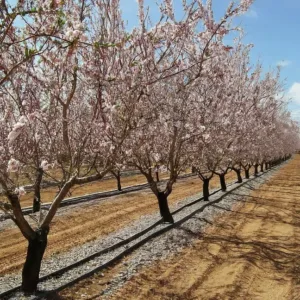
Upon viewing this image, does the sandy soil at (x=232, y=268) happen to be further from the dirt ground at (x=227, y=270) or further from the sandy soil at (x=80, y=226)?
the sandy soil at (x=80, y=226)

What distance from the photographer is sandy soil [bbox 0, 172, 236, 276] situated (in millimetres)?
11578

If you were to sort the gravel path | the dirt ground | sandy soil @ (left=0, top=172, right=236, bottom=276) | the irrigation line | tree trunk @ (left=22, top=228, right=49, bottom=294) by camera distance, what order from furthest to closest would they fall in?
the irrigation line, sandy soil @ (left=0, top=172, right=236, bottom=276), the gravel path, the dirt ground, tree trunk @ (left=22, top=228, right=49, bottom=294)

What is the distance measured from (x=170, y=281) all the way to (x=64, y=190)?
139 inches

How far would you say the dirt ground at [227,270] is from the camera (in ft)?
26.4

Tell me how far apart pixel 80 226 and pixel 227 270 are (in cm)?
770

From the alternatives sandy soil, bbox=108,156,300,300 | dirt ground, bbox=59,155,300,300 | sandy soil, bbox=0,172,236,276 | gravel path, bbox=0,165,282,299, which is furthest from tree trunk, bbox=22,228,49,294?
sandy soil, bbox=0,172,236,276

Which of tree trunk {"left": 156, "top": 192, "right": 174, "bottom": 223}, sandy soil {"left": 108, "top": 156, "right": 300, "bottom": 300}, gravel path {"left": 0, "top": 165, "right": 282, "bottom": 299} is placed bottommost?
sandy soil {"left": 108, "top": 156, "right": 300, "bottom": 300}

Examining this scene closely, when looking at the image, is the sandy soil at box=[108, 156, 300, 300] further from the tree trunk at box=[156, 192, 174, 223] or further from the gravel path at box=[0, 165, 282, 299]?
the tree trunk at box=[156, 192, 174, 223]

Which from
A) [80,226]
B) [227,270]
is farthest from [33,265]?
[80,226]

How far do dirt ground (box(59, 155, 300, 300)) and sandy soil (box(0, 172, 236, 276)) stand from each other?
355 centimetres

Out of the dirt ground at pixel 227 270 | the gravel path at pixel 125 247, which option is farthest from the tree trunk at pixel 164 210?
the dirt ground at pixel 227 270

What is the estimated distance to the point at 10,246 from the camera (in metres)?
12.6

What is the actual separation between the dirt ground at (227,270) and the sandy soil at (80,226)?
11.7ft

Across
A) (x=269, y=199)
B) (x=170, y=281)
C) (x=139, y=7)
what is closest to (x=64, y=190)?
(x=170, y=281)
